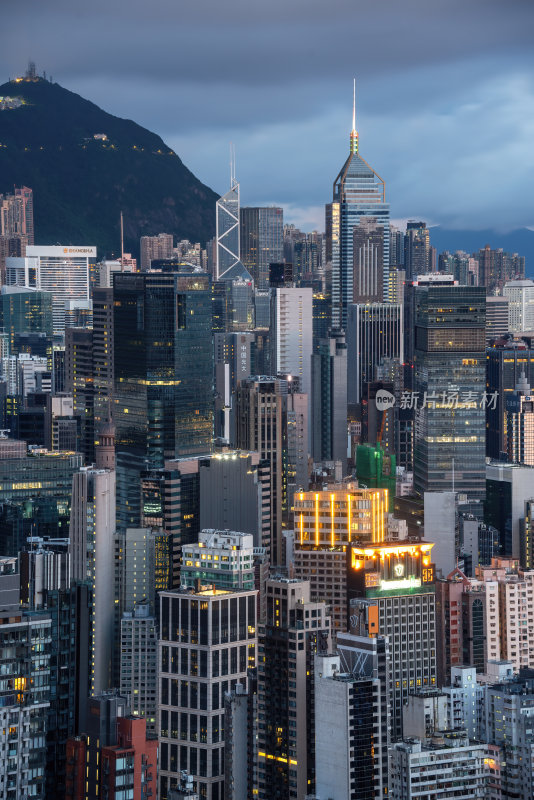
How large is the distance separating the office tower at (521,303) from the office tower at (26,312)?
33347 mm

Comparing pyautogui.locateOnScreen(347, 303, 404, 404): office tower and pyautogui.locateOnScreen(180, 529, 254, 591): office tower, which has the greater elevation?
pyautogui.locateOnScreen(347, 303, 404, 404): office tower

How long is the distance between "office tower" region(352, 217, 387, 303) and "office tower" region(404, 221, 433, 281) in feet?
12.8

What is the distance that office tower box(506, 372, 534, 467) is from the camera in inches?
3644

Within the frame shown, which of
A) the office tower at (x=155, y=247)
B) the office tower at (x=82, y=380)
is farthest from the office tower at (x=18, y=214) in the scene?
the office tower at (x=82, y=380)

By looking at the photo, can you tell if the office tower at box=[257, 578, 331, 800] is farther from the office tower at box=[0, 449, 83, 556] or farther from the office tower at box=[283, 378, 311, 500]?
the office tower at box=[283, 378, 311, 500]

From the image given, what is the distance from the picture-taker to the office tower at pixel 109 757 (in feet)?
123

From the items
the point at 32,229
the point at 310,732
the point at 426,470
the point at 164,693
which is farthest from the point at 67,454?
the point at 32,229

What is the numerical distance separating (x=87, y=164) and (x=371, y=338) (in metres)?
23.6

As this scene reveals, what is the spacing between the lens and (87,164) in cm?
12412

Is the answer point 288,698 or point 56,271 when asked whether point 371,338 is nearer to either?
point 56,271

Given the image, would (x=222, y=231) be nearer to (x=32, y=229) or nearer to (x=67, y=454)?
(x=32, y=229)

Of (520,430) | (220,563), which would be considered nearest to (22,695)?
(220,563)

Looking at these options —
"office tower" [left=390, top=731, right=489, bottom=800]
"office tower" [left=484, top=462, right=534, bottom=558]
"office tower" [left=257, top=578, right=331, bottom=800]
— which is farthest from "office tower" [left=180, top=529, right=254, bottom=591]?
"office tower" [left=484, top=462, right=534, bottom=558]

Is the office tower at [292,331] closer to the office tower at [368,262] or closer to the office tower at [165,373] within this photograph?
the office tower at [368,262]
